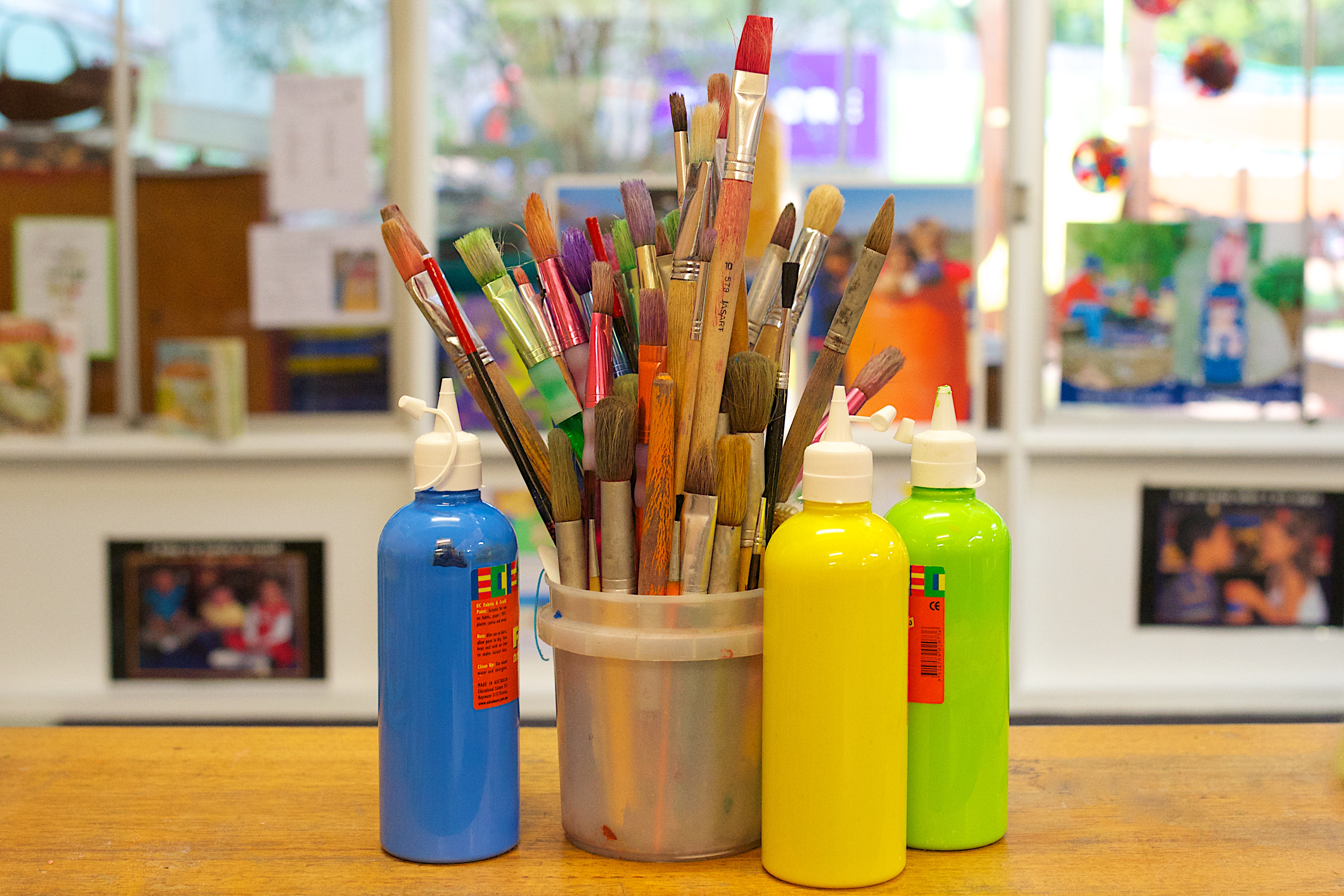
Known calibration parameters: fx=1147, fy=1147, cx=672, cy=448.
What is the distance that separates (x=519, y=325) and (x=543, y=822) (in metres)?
0.36

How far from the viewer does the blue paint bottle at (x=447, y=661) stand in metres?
0.73

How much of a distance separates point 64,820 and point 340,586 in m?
2.11

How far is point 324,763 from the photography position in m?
0.95

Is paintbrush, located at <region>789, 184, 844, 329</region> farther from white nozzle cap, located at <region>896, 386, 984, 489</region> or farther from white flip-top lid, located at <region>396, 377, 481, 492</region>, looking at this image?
white flip-top lid, located at <region>396, 377, 481, 492</region>

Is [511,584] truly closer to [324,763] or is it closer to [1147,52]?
[324,763]

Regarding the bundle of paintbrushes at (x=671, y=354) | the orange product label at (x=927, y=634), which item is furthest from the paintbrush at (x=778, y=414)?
the orange product label at (x=927, y=634)

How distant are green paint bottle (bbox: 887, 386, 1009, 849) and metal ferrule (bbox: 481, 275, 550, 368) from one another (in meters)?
0.25

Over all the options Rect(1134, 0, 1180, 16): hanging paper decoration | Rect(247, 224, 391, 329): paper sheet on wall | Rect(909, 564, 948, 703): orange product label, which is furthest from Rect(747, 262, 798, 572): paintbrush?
Rect(1134, 0, 1180, 16): hanging paper decoration

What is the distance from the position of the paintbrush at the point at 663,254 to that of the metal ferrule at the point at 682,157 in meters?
0.02

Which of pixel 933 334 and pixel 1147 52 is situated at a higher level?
pixel 1147 52

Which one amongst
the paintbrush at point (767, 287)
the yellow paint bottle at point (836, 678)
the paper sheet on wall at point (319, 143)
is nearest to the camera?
the yellow paint bottle at point (836, 678)

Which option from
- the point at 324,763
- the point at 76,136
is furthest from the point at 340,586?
A: the point at 324,763

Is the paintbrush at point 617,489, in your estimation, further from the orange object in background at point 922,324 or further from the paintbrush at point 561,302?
the orange object in background at point 922,324

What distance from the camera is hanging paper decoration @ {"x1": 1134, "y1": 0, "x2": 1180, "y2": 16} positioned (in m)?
2.88
